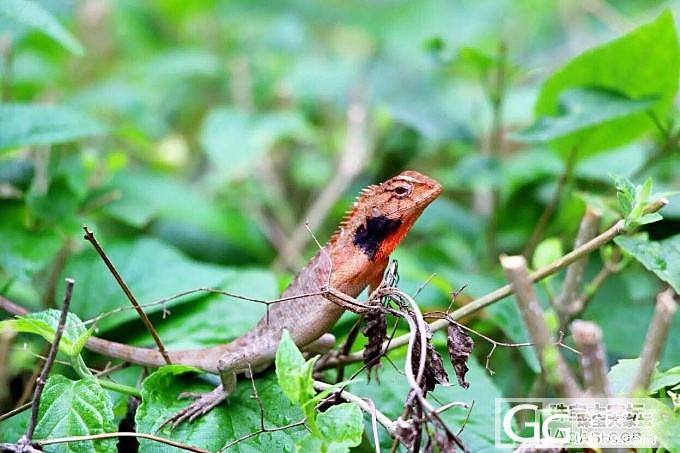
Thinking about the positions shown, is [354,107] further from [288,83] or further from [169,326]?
[169,326]

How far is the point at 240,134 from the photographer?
4242 millimetres

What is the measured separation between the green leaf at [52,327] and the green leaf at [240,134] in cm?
207

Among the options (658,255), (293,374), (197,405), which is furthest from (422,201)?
(197,405)

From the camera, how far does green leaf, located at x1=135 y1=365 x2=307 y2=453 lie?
6.35 ft

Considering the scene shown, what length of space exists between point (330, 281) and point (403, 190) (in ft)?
1.25

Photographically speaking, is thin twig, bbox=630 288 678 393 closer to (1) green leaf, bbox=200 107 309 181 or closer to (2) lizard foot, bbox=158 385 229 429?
(2) lizard foot, bbox=158 385 229 429

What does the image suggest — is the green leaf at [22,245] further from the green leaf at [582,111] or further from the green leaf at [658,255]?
the green leaf at [658,255]

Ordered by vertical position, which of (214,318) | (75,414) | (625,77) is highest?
(625,77)

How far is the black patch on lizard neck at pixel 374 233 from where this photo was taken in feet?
7.52

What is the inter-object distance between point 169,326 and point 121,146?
2636 millimetres

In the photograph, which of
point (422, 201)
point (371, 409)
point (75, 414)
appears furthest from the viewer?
point (422, 201)

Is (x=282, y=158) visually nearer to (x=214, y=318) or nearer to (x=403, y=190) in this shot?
(x=214, y=318)

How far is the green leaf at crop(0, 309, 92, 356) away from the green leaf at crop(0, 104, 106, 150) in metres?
1.12

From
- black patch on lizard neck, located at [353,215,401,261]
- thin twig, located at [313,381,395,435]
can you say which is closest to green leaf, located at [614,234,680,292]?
black patch on lizard neck, located at [353,215,401,261]
